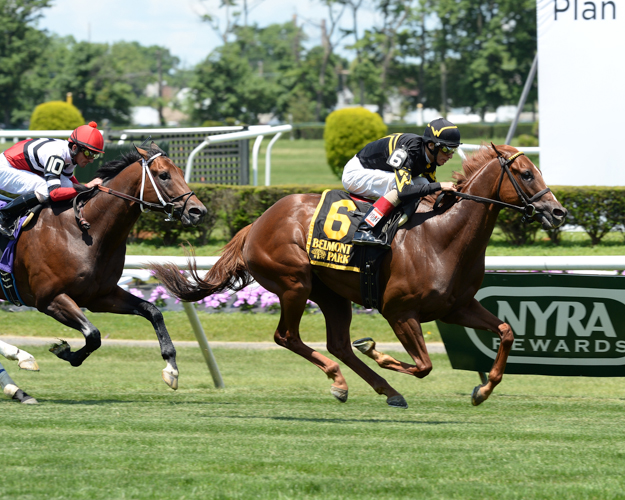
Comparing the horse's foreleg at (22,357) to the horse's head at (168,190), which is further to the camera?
the horse's head at (168,190)

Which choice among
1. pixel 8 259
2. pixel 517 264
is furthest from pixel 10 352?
pixel 517 264

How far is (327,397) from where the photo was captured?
6129 mm

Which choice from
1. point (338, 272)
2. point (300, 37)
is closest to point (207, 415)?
point (338, 272)

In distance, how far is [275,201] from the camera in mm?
10797

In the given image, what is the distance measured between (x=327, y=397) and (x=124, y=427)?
2126mm

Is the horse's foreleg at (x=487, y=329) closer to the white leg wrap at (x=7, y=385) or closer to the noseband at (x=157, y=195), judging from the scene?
the noseband at (x=157, y=195)

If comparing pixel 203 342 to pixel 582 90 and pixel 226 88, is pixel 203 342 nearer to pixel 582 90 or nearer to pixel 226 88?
pixel 582 90

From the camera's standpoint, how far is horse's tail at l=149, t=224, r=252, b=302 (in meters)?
5.93

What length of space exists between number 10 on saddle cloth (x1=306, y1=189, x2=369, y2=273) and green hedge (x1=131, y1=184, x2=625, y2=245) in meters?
5.08

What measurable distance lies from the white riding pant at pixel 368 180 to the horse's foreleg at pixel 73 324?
1.85 metres

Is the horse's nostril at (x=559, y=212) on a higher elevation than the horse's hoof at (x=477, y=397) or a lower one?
higher

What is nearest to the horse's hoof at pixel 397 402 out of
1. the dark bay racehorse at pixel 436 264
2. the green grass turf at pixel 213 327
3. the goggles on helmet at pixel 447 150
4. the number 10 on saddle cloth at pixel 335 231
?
the dark bay racehorse at pixel 436 264

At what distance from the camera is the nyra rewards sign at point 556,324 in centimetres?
604

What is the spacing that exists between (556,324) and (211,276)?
8.25 ft
